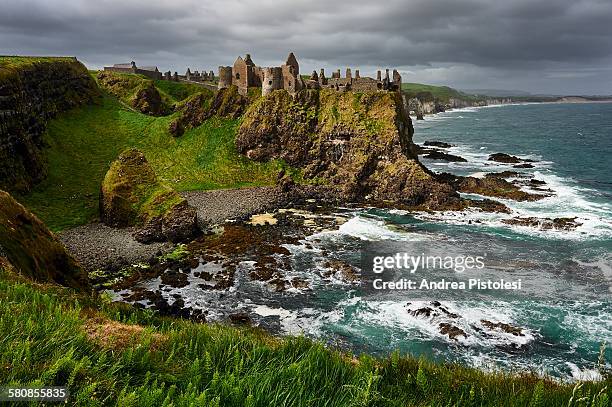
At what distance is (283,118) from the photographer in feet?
252

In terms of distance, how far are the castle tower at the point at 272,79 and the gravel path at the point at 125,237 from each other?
28567 millimetres

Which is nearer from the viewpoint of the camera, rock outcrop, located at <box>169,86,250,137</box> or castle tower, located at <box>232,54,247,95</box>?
rock outcrop, located at <box>169,86,250,137</box>

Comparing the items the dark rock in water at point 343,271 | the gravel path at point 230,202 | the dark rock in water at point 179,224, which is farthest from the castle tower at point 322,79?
the dark rock in water at point 343,271

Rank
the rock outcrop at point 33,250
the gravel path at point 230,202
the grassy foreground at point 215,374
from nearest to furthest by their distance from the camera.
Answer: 1. the grassy foreground at point 215,374
2. the rock outcrop at point 33,250
3. the gravel path at point 230,202

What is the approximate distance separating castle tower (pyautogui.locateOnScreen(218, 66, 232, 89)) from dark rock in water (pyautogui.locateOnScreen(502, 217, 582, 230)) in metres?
62.5

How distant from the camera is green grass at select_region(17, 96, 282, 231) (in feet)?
171

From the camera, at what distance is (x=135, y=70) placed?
116188mm

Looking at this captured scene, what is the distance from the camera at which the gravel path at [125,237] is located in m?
39.4

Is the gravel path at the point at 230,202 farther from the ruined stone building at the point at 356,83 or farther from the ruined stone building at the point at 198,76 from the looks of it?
the ruined stone building at the point at 198,76

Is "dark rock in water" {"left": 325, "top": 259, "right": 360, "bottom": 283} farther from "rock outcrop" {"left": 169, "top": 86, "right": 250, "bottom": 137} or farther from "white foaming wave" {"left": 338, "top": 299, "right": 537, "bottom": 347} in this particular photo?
"rock outcrop" {"left": 169, "top": 86, "right": 250, "bottom": 137}

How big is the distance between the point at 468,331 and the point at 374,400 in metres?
24.9

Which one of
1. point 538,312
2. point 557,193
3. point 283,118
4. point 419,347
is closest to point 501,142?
point 557,193

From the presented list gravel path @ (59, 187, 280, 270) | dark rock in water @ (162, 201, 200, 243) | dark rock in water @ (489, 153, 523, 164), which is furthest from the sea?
dark rock in water @ (489, 153, 523, 164)

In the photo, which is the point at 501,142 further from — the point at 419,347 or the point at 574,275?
the point at 419,347
